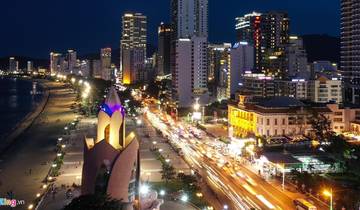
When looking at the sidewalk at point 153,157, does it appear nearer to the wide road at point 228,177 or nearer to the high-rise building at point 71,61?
the wide road at point 228,177

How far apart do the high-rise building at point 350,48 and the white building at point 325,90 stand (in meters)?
5.24

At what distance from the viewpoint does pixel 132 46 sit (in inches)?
4791

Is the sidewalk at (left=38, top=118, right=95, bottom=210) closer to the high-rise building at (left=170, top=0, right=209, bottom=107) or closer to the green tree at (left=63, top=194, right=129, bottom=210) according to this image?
the green tree at (left=63, top=194, right=129, bottom=210)

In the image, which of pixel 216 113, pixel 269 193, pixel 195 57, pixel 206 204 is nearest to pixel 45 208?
pixel 206 204

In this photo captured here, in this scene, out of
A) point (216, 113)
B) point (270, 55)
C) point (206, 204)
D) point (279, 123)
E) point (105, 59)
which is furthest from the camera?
point (105, 59)

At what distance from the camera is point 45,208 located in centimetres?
1866

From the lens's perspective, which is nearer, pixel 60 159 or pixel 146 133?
pixel 60 159

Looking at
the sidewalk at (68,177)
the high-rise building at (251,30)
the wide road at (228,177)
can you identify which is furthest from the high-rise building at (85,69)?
the wide road at (228,177)

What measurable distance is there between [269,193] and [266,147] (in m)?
9.41

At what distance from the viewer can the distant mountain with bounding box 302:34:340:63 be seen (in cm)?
10669

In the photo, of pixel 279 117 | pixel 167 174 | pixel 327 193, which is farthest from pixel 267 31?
pixel 327 193

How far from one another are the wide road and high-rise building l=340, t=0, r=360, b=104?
21299 mm

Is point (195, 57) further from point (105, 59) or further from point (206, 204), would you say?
point (105, 59)

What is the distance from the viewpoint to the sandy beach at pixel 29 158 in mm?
22984
